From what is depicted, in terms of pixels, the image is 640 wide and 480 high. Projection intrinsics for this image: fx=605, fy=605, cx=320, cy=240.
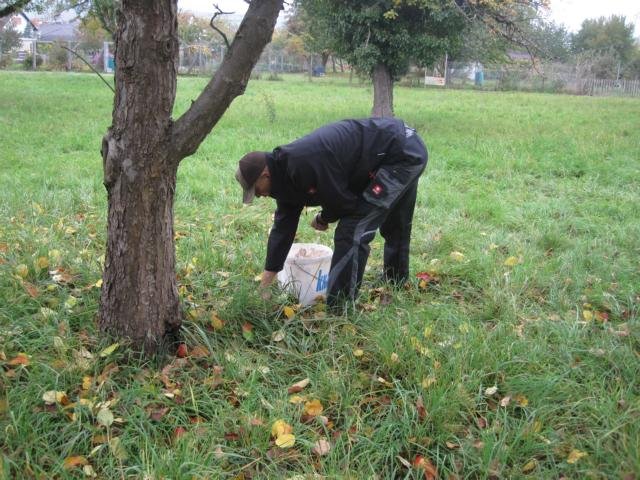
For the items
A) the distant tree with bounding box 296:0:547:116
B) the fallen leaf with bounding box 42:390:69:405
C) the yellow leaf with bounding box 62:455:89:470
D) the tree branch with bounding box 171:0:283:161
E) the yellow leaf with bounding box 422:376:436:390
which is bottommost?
the yellow leaf with bounding box 62:455:89:470

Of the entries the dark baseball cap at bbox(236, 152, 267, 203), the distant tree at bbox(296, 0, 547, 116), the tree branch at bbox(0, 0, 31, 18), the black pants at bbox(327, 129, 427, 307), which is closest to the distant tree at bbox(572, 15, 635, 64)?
the distant tree at bbox(296, 0, 547, 116)

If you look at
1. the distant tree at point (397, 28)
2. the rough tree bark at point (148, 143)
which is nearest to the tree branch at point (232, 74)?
the rough tree bark at point (148, 143)

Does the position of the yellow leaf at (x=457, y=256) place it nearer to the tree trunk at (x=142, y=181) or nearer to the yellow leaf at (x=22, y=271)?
the tree trunk at (x=142, y=181)

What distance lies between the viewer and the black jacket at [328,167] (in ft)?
10.7

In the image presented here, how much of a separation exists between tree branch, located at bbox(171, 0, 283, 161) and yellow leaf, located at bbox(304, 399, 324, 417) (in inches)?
53.3

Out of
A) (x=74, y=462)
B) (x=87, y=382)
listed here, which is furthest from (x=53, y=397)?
(x=74, y=462)

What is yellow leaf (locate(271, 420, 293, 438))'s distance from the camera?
2518 millimetres

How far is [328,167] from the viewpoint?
3.28 meters

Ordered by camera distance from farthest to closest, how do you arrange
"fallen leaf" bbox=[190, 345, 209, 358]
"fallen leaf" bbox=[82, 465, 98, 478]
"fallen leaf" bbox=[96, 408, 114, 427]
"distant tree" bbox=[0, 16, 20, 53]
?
"distant tree" bbox=[0, 16, 20, 53] → "fallen leaf" bbox=[190, 345, 209, 358] → "fallen leaf" bbox=[96, 408, 114, 427] → "fallen leaf" bbox=[82, 465, 98, 478]

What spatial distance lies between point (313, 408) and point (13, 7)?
11107mm

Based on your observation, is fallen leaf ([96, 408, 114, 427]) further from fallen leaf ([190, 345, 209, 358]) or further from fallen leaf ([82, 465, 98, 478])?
fallen leaf ([190, 345, 209, 358])

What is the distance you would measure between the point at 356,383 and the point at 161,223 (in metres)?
1.25

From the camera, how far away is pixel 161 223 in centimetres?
303

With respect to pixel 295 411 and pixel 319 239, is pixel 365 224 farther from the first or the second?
pixel 319 239
